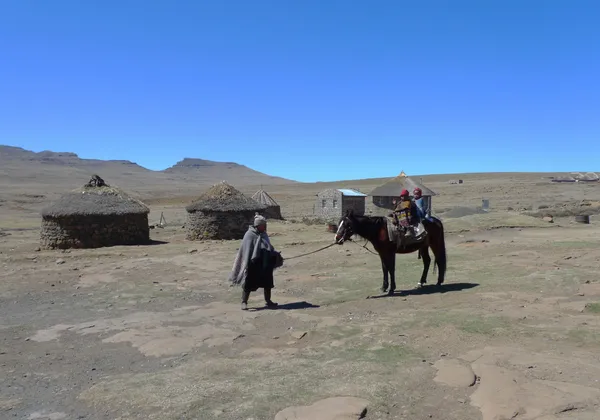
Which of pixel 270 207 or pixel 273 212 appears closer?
pixel 270 207

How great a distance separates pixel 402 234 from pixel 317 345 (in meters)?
3.49

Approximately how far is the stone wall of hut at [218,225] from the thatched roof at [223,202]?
0.22m

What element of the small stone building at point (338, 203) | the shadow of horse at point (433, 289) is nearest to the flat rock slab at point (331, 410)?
the shadow of horse at point (433, 289)

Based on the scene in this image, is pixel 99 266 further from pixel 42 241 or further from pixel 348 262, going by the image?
pixel 348 262

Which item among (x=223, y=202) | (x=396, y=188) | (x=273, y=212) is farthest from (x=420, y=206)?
(x=273, y=212)

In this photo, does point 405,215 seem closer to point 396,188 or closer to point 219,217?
point 219,217

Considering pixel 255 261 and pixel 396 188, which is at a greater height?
pixel 396 188

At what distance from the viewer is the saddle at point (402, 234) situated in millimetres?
9328

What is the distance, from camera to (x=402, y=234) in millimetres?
9328

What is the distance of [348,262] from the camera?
14.5 m

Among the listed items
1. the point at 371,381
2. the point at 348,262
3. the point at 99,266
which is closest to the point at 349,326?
the point at 371,381

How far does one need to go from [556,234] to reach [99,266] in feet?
55.1

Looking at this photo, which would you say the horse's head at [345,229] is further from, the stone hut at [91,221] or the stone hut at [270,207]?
the stone hut at [270,207]

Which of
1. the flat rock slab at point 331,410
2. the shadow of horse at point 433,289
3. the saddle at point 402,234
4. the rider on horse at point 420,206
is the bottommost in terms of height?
the flat rock slab at point 331,410
